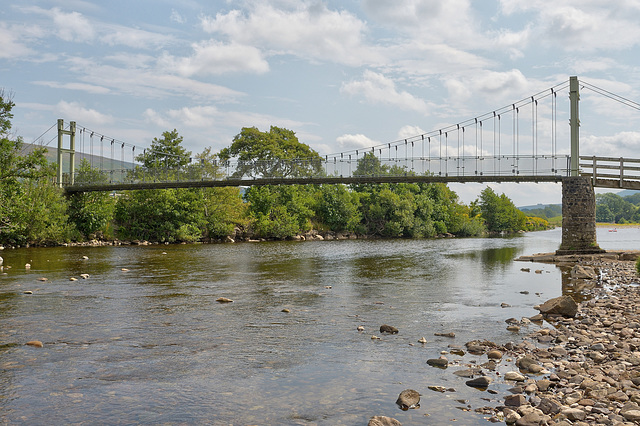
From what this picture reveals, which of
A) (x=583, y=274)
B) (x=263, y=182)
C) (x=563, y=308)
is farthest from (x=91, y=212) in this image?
(x=563, y=308)

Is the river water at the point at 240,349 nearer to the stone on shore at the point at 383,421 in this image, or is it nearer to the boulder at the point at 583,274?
the stone on shore at the point at 383,421

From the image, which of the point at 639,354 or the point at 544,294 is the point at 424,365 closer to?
the point at 639,354

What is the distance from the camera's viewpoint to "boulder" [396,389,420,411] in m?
6.84

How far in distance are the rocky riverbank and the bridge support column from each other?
19.8 metres

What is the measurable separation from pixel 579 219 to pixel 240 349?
93.4 ft

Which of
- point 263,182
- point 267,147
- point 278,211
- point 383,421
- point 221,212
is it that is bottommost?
point 383,421

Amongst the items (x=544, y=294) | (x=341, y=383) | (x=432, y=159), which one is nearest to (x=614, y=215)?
(x=432, y=159)

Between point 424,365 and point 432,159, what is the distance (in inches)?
1495

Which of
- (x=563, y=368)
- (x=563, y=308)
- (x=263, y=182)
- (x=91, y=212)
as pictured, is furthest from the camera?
(x=263, y=182)

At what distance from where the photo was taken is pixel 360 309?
14188mm

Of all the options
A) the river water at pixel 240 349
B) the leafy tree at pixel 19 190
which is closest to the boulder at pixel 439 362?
the river water at pixel 240 349

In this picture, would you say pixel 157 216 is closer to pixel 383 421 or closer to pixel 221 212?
pixel 221 212

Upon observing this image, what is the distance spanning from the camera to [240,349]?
980 centimetres

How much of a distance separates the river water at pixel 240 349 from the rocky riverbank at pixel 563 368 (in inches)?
11.5
